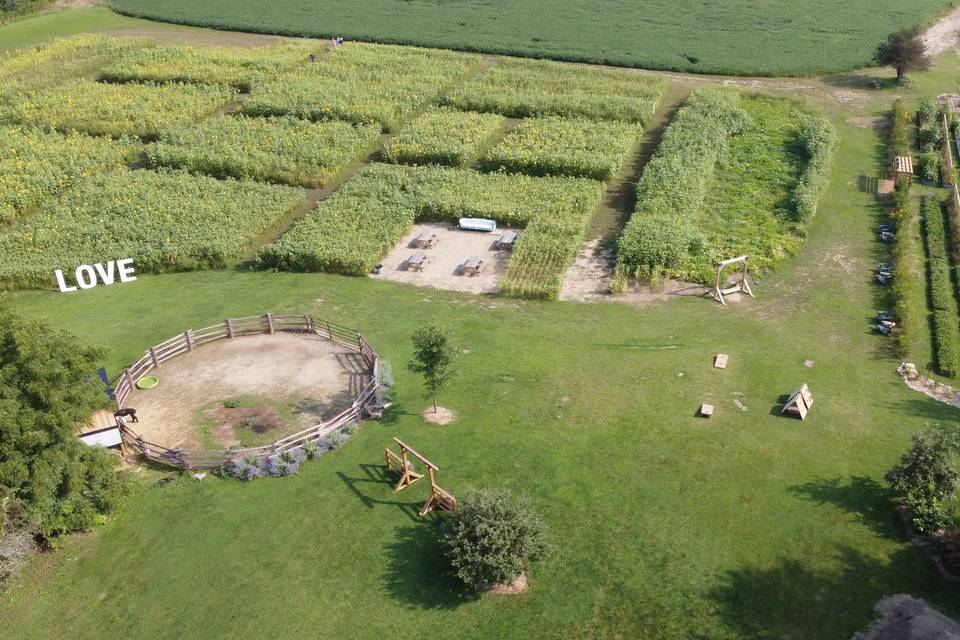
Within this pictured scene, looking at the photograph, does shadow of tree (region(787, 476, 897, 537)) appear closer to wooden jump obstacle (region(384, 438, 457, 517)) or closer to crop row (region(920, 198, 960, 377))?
crop row (region(920, 198, 960, 377))

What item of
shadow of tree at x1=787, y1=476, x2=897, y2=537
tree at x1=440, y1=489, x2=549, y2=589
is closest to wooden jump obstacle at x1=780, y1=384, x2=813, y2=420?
shadow of tree at x1=787, y1=476, x2=897, y2=537

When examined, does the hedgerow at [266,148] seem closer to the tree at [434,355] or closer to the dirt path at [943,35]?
the tree at [434,355]

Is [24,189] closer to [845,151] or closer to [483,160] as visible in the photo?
[483,160]

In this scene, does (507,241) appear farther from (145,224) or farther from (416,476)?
(145,224)

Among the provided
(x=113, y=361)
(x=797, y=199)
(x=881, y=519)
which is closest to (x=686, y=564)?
(x=881, y=519)

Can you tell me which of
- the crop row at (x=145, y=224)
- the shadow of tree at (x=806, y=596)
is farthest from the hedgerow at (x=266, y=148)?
the shadow of tree at (x=806, y=596)

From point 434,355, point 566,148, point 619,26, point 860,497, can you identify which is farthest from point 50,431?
point 619,26
